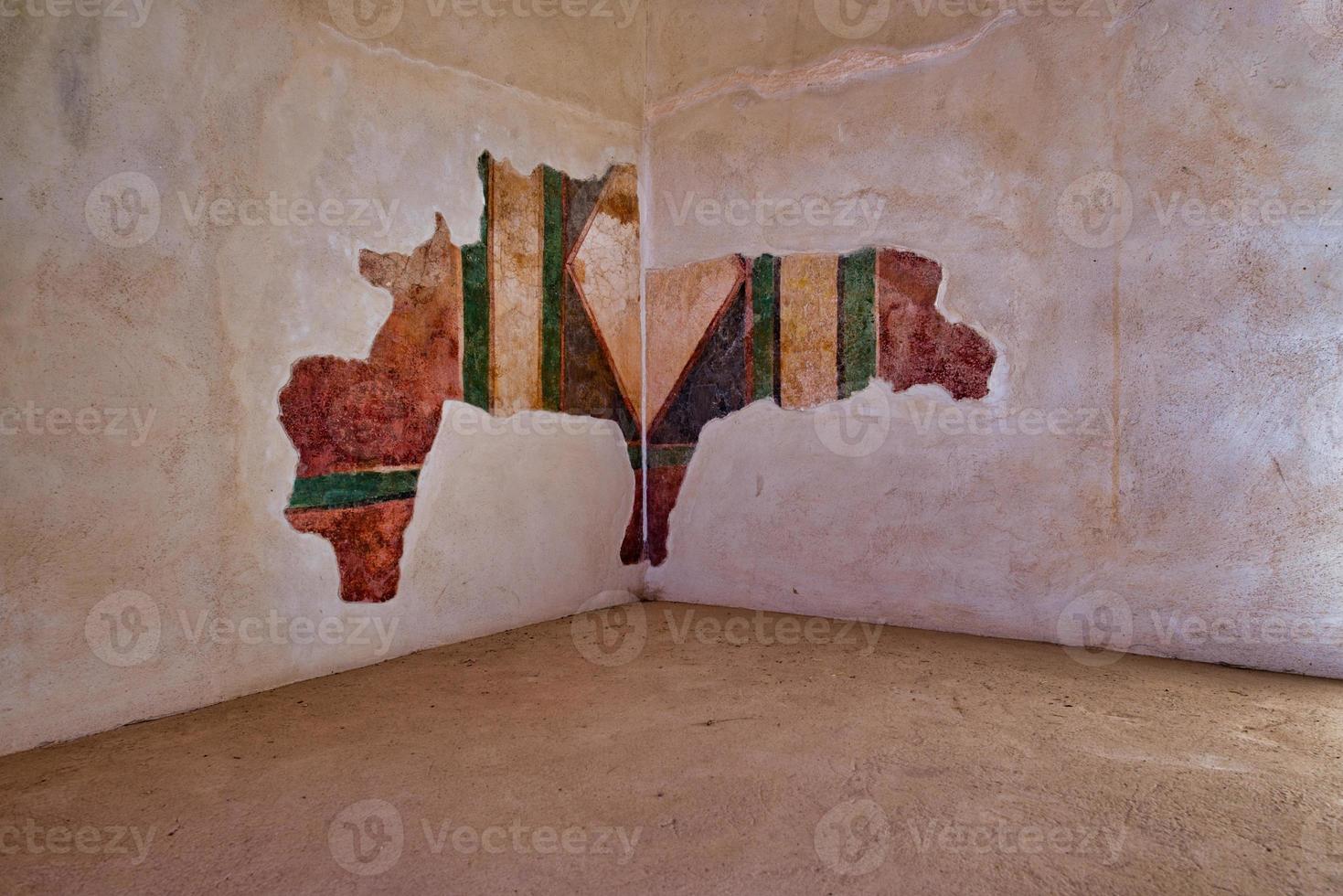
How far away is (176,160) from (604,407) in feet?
5.72

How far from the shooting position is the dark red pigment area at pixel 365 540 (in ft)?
8.55

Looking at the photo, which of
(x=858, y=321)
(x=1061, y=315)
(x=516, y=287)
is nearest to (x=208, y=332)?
(x=516, y=287)

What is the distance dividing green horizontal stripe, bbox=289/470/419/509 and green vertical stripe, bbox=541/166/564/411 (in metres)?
0.68

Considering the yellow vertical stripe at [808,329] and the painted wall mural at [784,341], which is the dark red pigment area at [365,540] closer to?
the painted wall mural at [784,341]

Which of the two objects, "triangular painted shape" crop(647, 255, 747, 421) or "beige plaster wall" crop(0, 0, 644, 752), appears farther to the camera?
"triangular painted shape" crop(647, 255, 747, 421)

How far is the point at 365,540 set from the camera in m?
2.71

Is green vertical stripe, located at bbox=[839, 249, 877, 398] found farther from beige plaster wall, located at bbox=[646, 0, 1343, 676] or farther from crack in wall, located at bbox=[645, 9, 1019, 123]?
crack in wall, located at bbox=[645, 9, 1019, 123]

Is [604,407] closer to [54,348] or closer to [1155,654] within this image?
[54,348]

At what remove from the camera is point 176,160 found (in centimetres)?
226

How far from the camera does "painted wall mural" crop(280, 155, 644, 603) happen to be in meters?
2.63

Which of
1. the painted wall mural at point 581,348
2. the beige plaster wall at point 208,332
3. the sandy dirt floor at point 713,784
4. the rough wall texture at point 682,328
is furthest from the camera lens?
the painted wall mural at point 581,348

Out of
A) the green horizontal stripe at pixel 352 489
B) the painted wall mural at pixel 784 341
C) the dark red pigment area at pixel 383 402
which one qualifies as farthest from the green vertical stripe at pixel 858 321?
the green horizontal stripe at pixel 352 489

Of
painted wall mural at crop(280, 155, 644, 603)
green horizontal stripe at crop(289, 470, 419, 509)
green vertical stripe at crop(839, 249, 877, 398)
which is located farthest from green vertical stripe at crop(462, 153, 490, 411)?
green vertical stripe at crop(839, 249, 877, 398)

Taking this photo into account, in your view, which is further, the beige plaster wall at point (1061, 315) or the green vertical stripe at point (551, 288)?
the green vertical stripe at point (551, 288)
